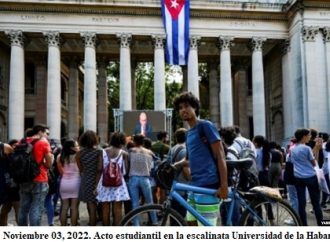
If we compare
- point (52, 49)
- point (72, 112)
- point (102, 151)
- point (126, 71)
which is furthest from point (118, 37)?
point (102, 151)

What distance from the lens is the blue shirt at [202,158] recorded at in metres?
4.90

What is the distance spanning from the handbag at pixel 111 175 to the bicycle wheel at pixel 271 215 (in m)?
3.66

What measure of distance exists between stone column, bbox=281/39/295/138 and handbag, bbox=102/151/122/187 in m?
23.4

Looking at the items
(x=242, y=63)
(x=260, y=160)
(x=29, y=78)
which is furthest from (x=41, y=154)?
(x=242, y=63)

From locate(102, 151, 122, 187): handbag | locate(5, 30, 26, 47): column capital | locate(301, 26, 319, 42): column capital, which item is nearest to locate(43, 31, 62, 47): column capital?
locate(5, 30, 26, 47): column capital

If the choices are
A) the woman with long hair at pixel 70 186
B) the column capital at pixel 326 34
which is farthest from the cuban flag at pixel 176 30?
the woman with long hair at pixel 70 186

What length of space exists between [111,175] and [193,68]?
21707mm

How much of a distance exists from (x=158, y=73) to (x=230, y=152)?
70.7 feet

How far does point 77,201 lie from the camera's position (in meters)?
8.69

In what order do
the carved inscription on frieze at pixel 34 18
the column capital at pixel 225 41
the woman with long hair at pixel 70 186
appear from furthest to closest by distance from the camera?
the column capital at pixel 225 41 → the carved inscription on frieze at pixel 34 18 → the woman with long hair at pixel 70 186

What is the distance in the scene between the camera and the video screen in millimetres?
23656

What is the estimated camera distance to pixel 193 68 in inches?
1156

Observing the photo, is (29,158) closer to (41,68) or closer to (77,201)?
(77,201)

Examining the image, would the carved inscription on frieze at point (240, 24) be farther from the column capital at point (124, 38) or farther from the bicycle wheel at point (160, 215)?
the bicycle wheel at point (160, 215)
